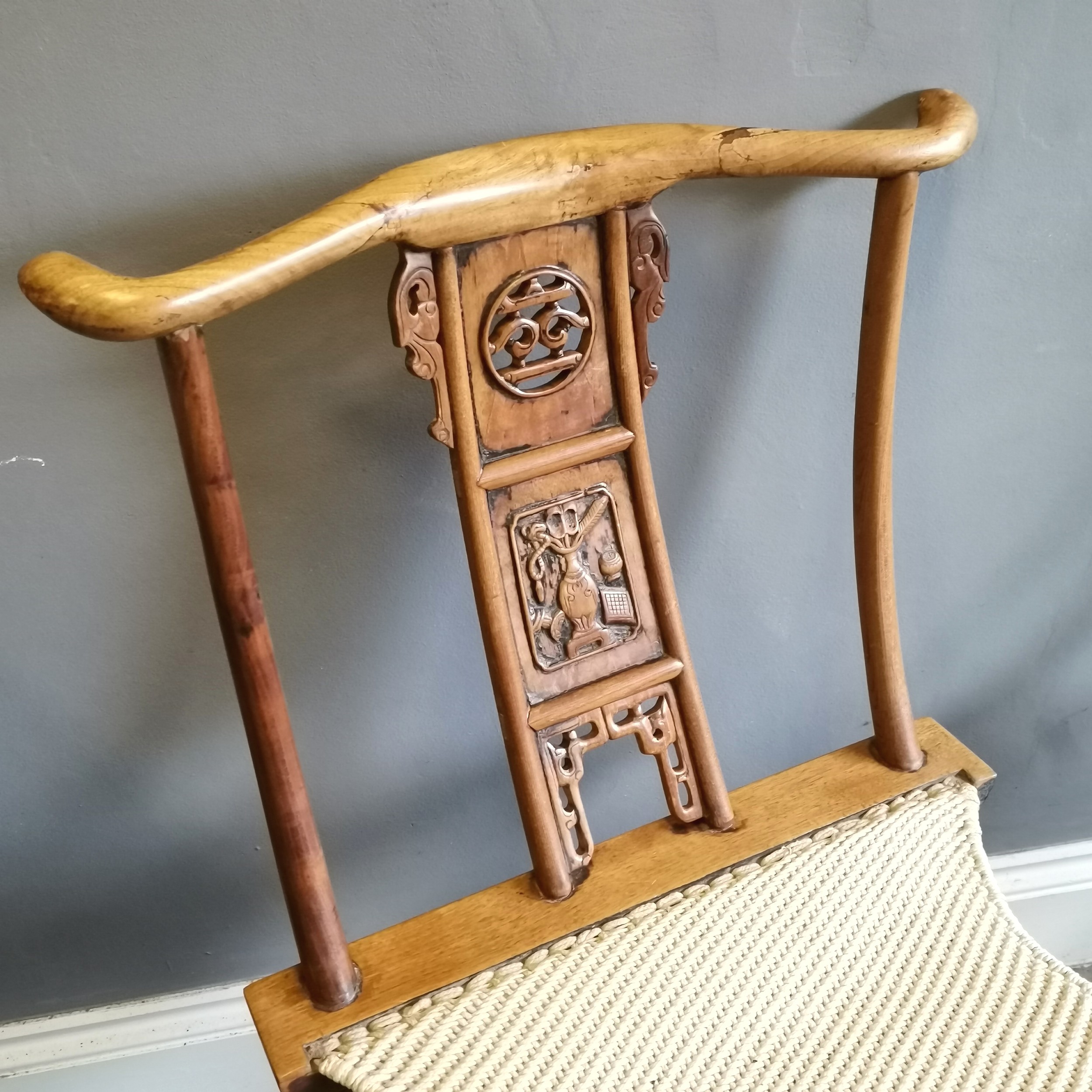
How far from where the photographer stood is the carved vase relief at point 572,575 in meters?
0.71

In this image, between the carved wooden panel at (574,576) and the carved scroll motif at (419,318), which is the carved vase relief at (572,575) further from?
the carved scroll motif at (419,318)

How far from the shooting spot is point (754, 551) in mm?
982

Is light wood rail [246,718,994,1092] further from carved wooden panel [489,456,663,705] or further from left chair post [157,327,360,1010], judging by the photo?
carved wooden panel [489,456,663,705]

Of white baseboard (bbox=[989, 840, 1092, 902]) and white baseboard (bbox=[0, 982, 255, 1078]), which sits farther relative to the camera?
white baseboard (bbox=[989, 840, 1092, 902])

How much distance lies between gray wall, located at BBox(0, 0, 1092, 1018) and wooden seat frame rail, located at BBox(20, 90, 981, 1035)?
4.0 inches

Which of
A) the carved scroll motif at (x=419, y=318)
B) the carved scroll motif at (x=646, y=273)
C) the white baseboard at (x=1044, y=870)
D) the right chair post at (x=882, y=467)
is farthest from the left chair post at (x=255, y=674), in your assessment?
the white baseboard at (x=1044, y=870)

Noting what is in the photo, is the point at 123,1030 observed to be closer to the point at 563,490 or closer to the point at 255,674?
the point at 255,674

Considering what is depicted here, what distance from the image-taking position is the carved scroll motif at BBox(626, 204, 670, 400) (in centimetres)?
67

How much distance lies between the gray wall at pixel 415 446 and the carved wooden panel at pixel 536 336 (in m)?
0.13

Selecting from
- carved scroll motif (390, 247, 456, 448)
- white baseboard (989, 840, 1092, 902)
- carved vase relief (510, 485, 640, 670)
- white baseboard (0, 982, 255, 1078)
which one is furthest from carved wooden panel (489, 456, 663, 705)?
white baseboard (989, 840, 1092, 902)

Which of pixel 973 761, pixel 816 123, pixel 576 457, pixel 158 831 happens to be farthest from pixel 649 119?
pixel 158 831

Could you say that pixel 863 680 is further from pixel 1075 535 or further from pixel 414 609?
pixel 414 609

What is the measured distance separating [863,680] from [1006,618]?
17cm

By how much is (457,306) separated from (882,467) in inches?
14.5
